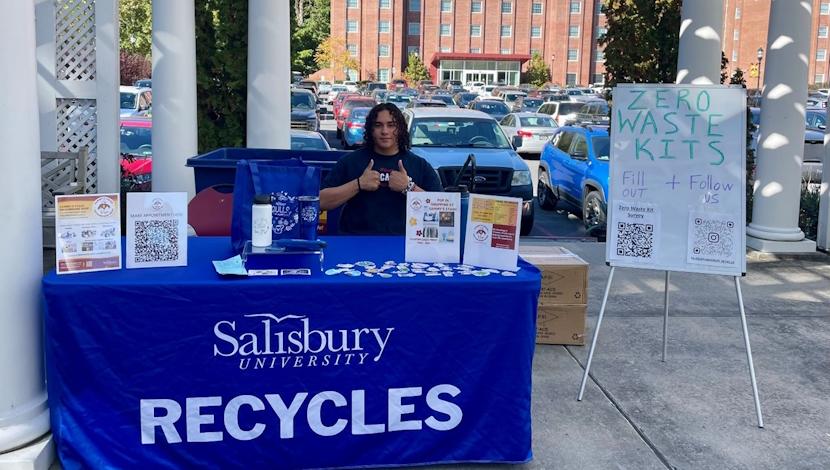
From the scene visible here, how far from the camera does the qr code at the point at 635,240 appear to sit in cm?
492

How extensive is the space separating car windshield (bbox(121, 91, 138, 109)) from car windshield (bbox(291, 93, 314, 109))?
4819 millimetres

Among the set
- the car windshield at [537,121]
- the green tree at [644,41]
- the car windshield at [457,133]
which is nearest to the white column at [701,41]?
the green tree at [644,41]

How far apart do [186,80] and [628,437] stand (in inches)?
217

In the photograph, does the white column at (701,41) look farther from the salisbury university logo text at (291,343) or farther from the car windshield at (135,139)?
the car windshield at (135,139)

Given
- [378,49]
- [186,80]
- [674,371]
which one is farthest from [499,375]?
[378,49]

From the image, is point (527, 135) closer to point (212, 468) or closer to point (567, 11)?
point (212, 468)

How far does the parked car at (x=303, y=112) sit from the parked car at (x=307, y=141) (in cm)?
599

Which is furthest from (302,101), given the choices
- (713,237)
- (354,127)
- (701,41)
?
(713,237)

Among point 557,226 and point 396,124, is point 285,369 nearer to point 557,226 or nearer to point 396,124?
point 396,124

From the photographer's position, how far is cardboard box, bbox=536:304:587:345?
19.6ft

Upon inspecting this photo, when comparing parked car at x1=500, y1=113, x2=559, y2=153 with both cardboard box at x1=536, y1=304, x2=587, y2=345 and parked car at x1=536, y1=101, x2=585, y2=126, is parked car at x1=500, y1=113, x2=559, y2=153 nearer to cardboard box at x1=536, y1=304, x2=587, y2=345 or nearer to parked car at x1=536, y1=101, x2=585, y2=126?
parked car at x1=536, y1=101, x2=585, y2=126

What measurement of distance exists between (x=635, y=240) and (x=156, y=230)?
8.85ft

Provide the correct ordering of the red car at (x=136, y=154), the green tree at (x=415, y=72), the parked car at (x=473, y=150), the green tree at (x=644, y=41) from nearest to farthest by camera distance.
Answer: the red car at (x=136, y=154) < the green tree at (x=644, y=41) < the parked car at (x=473, y=150) < the green tree at (x=415, y=72)

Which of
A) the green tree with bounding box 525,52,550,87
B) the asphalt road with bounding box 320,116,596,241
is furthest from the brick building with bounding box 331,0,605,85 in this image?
the asphalt road with bounding box 320,116,596,241
